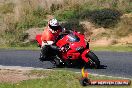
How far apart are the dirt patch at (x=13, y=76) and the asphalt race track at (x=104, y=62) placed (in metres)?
2.06

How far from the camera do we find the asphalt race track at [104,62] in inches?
648

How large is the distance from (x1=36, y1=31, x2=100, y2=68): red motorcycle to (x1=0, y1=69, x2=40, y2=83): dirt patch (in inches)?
75.5

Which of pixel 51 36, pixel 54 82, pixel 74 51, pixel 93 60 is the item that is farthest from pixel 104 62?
pixel 54 82

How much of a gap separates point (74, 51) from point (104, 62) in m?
1.80

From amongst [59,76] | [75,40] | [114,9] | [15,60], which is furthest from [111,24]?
[59,76]

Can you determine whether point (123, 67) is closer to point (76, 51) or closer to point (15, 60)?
point (76, 51)

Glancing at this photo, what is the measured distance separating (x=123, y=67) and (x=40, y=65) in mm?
3439

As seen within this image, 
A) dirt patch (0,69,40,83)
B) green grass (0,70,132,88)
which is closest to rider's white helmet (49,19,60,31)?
dirt patch (0,69,40,83)

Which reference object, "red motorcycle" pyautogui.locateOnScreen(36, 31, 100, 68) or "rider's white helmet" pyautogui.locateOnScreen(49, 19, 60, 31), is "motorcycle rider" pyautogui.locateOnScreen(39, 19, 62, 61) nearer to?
"rider's white helmet" pyautogui.locateOnScreen(49, 19, 60, 31)

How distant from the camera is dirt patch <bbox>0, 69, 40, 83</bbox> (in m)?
15.0

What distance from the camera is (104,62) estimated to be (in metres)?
A: 18.9

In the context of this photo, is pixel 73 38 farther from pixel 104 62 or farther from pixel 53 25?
pixel 104 62

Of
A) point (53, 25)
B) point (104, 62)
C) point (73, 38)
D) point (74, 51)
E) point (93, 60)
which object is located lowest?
point (104, 62)

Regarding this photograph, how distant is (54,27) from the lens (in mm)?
17891
